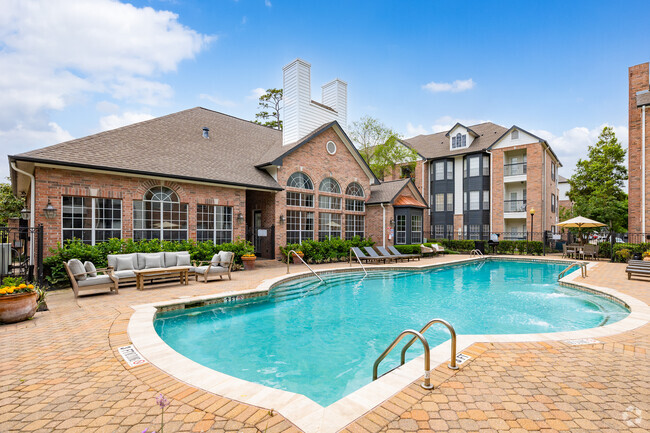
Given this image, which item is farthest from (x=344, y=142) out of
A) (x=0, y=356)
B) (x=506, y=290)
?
(x=0, y=356)

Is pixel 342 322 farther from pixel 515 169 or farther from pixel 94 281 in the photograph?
pixel 515 169

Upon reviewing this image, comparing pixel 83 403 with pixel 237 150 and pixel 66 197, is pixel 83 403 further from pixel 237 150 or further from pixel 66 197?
pixel 237 150

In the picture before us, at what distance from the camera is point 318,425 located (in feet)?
8.36

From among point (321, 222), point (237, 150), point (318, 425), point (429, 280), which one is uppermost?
point (237, 150)

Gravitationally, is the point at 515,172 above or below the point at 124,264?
above

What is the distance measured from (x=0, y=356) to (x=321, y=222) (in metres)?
14.4

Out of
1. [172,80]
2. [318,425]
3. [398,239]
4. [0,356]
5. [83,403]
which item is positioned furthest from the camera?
[398,239]

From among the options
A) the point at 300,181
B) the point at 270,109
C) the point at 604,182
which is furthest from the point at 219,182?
the point at 604,182

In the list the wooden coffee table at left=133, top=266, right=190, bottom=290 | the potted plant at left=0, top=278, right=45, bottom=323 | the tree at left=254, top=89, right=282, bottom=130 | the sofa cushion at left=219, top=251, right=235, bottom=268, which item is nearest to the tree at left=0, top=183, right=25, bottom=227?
the tree at left=254, top=89, right=282, bottom=130

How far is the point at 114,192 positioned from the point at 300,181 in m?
8.58

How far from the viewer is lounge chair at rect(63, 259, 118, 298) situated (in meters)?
7.87

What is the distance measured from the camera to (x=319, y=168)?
17.6 metres

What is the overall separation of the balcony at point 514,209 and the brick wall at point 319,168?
14.8 meters

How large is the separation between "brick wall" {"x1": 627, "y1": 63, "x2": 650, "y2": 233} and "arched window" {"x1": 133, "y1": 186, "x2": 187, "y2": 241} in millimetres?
25162
